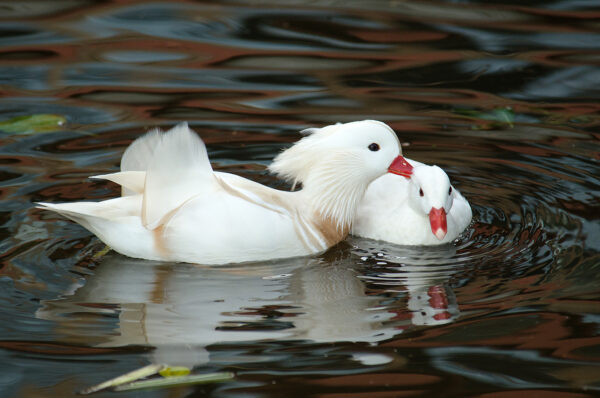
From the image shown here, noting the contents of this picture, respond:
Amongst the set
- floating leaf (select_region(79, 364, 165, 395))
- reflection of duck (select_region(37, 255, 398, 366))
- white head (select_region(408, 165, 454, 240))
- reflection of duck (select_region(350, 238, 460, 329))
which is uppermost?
white head (select_region(408, 165, 454, 240))

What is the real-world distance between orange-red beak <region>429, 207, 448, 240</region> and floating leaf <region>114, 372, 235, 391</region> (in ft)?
7.05

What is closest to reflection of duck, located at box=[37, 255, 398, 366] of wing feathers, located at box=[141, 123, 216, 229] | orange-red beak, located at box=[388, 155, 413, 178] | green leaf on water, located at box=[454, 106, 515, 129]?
wing feathers, located at box=[141, 123, 216, 229]

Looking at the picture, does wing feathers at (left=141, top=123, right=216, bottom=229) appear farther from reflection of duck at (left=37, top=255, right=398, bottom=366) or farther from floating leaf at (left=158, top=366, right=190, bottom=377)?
floating leaf at (left=158, top=366, right=190, bottom=377)

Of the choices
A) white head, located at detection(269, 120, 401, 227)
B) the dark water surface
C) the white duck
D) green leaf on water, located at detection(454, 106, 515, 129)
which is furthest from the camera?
green leaf on water, located at detection(454, 106, 515, 129)

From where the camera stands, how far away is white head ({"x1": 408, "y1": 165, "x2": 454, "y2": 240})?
6184 millimetres

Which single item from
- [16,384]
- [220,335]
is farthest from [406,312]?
[16,384]

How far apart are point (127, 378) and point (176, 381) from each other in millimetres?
224

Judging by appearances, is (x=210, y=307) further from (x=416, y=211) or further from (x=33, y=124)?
(x=33, y=124)

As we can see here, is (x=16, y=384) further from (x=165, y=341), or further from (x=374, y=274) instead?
(x=374, y=274)

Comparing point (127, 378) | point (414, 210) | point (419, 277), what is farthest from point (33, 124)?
point (127, 378)

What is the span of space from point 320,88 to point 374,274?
368 centimetres

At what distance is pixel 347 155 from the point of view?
6148 mm

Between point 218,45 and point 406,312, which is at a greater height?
point 218,45

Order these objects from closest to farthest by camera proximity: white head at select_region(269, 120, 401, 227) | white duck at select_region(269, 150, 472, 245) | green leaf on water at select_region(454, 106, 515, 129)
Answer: white head at select_region(269, 120, 401, 227), white duck at select_region(269, 150, 472, 245), green leaf on water at select_region(454, 106, 515, 129)
